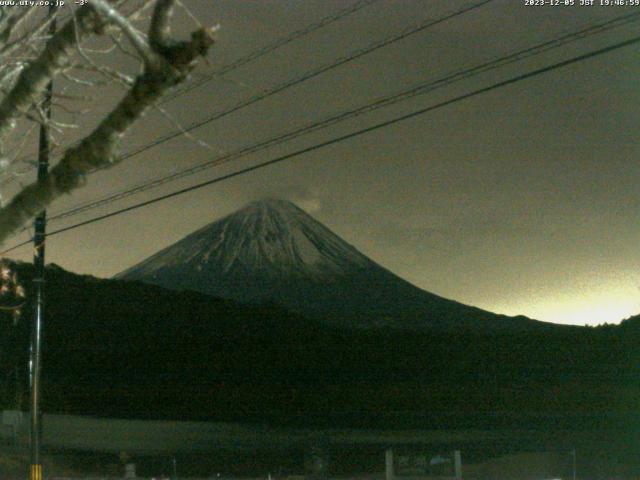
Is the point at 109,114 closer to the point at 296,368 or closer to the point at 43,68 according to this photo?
the point at 43,68

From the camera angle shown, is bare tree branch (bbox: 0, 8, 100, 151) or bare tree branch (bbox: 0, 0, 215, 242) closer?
bare tree branch (bbox: 0, 0, 215, 242)

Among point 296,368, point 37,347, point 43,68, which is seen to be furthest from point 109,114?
point 296,368

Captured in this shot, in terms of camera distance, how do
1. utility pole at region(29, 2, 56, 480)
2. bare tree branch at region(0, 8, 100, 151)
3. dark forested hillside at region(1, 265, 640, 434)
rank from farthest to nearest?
dark forested hillside at region(1, 265, 640, 434) → utility pole at region(29, 2, 56, 480) → bare tree branch at region(0, 8, 100, 151)

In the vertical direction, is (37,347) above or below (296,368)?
above

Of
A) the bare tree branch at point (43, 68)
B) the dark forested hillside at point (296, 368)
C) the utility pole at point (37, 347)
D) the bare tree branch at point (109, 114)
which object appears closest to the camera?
the bare tree branch at point (109, 114)

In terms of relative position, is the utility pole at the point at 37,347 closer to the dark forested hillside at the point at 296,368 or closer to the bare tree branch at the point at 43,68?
the bare tree branch at the point at 43,68

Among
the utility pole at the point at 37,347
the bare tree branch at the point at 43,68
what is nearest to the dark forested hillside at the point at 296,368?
the utility pole at the point at 37,347

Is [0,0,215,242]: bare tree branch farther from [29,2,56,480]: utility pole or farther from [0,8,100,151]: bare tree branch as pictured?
[29,2,56,480]: utility pole

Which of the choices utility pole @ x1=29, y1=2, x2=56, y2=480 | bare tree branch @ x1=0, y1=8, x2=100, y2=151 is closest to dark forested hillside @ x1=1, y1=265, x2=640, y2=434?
utility pole @ x1=29, y1=2, x2=56, y2=480

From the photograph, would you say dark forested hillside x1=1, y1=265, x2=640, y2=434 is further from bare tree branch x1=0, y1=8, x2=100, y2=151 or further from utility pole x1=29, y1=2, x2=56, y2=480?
bare tree branch x1=0, y1=8, x2=100, y2=151

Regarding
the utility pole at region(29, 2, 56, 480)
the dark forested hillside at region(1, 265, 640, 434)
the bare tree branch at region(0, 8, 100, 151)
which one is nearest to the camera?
the bare tree branch at region(0, 8, 100, 151)

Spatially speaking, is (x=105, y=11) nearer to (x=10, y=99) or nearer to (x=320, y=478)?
(x=10, y=99)
